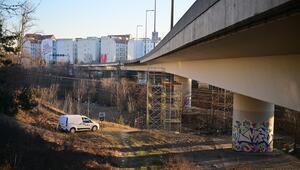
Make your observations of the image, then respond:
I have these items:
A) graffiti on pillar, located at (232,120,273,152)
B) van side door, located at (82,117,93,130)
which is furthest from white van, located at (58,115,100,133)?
graffiti on pillar, located at (232,120,273,152)

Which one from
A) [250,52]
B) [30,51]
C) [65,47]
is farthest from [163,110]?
[65,47]

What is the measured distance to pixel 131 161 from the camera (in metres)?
22.3

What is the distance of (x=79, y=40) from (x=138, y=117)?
435ft

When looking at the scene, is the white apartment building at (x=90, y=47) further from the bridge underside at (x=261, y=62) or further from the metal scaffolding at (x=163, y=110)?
the bridge underside at (x=261, y=62)

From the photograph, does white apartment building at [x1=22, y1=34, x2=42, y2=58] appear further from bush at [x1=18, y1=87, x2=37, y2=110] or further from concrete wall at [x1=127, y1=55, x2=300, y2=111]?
concrete wall at [x1=127, y1=55, x2=300, y2=111]

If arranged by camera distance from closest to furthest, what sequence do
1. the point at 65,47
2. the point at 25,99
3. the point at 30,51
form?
the point at 25,99
the point at 30,51
the point at 65,47

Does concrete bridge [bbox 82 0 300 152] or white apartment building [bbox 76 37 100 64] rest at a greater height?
white apartment building [bbox 76 37 100 64]

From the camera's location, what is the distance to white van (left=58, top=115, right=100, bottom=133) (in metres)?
31.4

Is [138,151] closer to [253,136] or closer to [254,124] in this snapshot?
[253,136]

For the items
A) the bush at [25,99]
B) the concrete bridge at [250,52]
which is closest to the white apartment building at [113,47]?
the bush at [25,99]

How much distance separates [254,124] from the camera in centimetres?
2491

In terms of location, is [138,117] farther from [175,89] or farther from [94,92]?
[94,92]

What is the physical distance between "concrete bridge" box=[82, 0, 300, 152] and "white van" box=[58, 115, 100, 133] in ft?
36.3

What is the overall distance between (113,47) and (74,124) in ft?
459
